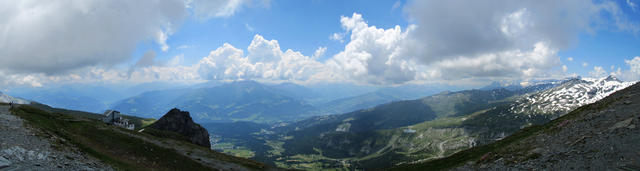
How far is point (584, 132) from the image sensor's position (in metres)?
29.2

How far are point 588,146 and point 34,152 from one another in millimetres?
50701

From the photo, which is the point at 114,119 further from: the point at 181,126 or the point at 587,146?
the point at 587,146

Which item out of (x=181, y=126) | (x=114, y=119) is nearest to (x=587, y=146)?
(x=114, y=119)

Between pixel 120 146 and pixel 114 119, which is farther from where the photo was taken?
pixel 114 119

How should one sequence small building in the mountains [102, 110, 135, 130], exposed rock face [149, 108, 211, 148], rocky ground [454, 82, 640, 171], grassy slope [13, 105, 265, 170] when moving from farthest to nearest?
exposed rock face [149, 108, 211, 148] < small building in the mountains [102, 110, 135, 130] < grassy slope [13, 105, 265, 170] < rocky ground [454, 82, 640, 171]

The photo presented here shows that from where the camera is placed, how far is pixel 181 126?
11375 cm

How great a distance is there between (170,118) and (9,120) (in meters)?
87.4

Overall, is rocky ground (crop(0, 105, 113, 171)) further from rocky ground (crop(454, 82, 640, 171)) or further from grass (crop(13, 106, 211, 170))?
rocky ground (crop(454, 82, 640, 171))

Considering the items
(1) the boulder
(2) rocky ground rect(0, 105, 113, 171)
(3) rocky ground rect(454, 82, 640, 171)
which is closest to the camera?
(1) the boulder

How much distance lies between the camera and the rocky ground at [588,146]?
70.9 ft

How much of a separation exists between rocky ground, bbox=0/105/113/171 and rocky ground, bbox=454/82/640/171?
42.1 m

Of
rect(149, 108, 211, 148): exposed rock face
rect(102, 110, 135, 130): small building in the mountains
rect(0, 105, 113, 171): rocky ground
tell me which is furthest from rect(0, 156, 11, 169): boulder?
rect(149, 108, 211, 148): exposed rock face

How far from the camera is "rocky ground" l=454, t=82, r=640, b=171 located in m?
21.6

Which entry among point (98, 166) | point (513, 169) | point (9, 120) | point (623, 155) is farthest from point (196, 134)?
point (623, 155)
